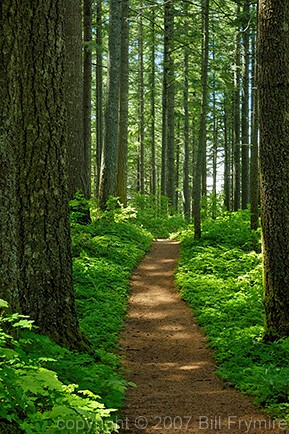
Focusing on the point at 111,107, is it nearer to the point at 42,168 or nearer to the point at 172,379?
the point at 42,168

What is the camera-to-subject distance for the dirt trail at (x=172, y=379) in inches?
193

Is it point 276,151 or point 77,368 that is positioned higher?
point 276,151

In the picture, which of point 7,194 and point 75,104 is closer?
point 7,194

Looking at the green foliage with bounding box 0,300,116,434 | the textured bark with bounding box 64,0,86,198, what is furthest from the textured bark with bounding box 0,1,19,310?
the textured bark with bounding box 64,0,86,198

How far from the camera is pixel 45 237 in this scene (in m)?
5.43

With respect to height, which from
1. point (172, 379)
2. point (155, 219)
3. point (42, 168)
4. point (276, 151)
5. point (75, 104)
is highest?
point (75, 104)

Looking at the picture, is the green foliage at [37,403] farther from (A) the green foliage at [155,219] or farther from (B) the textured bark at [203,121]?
(A) the green foliage at [155,219]

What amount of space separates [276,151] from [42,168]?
11.1ft

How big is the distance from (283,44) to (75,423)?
567 centimetres

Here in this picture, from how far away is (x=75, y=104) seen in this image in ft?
42.2

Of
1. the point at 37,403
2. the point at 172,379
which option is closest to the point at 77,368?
the point at 37,403

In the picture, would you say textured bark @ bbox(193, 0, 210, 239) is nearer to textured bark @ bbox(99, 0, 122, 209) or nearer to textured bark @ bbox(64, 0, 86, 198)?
textured bark @ bbox(99, 0, 122, 209)

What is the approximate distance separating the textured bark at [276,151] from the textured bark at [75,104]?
6.69 meters

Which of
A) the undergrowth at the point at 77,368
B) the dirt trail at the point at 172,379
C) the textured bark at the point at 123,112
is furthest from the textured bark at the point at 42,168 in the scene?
the textured bark at the point at 123,112
